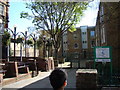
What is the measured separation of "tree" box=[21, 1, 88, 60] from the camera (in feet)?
98.1

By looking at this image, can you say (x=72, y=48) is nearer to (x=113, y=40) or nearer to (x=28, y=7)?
(x=28, y=7)

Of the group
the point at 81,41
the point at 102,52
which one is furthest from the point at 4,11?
the point at 81,41

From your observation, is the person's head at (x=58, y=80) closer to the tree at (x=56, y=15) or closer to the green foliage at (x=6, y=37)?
the green foliage at (x=6, y=37)

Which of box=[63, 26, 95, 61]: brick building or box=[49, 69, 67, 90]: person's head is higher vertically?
box=[63, 26, 95, 61]: brick building

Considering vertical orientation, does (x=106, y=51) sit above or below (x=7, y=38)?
below

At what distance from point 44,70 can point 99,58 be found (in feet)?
35.4

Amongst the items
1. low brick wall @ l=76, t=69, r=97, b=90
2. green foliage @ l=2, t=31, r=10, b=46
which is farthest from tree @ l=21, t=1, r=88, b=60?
low brick wall @ l=76, t=69, r=97, b=90

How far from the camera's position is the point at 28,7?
31438 millimetres

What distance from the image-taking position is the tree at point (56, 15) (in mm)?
29906

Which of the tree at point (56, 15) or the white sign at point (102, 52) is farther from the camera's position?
the tree at point (56, 15)

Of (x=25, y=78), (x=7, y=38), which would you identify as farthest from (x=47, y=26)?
(x=25, y=78)

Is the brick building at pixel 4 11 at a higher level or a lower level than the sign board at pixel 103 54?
higher

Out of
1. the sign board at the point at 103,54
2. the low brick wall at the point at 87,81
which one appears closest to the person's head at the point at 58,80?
the low brick wall at the point at 87,81

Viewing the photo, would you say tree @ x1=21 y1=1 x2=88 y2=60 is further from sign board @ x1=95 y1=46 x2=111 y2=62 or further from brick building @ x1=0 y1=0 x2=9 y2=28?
sign board @ x1=95 y1=46 x2=111 y2=62
